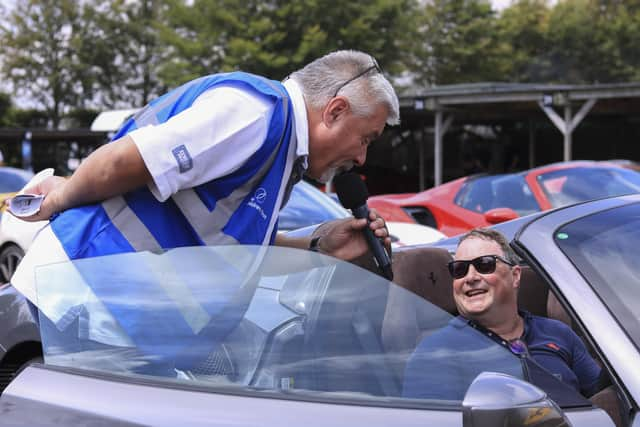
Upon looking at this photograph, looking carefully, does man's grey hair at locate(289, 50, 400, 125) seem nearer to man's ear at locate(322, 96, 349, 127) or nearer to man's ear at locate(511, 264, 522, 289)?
man's ear at locate(322, 96, 349, 127)

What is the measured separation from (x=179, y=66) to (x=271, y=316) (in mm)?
29473

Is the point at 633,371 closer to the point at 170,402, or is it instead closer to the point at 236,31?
the point at 170,402

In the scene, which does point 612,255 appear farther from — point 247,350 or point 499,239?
point 247,350

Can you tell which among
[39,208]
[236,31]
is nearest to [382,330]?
[39,208]

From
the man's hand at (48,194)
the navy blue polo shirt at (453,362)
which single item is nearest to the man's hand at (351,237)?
the navy blue polo shirt at (453,362)

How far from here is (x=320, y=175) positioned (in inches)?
92.7

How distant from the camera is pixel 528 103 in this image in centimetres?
2156

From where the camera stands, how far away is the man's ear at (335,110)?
2199 millimetres

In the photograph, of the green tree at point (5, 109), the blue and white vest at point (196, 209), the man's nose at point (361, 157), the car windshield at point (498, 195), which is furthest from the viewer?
the green tree at point (5, 109)

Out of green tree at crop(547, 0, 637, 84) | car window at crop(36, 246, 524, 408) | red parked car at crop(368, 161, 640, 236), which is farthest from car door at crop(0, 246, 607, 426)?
green tree at crop(547, 0, 637, 84)

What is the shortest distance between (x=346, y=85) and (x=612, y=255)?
2.66 feet

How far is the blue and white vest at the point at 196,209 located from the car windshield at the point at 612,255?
0.77 meters

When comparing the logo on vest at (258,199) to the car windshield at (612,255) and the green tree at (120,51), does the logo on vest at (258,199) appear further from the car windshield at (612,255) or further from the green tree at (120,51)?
the green tree at (120,51)

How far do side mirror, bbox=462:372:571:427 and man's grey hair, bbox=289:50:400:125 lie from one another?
3.08 feet
